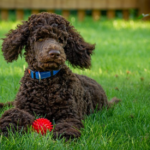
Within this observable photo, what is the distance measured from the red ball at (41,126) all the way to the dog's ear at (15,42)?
92 centimetres

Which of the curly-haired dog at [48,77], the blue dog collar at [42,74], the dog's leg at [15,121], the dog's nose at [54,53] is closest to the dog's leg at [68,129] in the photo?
the curly-haired dog at [48,77]

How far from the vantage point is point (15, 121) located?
3041 mm

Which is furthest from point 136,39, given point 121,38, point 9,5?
point 9,5

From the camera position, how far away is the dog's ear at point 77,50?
147 inches

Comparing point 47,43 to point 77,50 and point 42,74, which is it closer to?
point 42,74

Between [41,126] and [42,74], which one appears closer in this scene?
[41,126]

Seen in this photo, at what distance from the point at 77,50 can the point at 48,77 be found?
21.7 inches

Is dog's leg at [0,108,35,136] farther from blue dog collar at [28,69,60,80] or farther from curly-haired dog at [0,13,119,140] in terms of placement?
blue dog collar at [28,69,60,80]

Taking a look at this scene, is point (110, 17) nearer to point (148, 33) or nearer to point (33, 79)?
point (148, 33)

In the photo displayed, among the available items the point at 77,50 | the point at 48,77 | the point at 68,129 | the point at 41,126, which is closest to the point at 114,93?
the point at 77,50

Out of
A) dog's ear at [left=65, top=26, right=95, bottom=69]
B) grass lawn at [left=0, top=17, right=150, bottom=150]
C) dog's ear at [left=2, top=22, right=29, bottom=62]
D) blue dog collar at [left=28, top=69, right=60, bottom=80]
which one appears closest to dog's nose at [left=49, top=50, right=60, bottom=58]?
blue dog collar at [left=28, top=69, right=60, bottom=80]

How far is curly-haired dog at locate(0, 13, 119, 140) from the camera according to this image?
310 cm

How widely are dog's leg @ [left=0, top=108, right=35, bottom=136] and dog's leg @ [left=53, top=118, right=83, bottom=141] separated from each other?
0.29m

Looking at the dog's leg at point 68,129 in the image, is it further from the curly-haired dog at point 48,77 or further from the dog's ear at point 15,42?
the dog's ear at point 15,42
